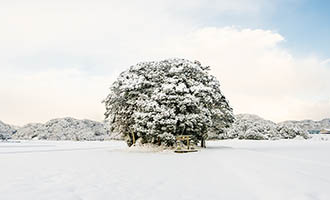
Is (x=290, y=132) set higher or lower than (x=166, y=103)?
lower

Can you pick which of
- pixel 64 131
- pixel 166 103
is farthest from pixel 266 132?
pixel 64 131

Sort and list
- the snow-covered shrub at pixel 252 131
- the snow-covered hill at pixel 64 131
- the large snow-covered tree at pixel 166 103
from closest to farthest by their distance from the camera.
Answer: the large snow-covered tree at pixel 166 103, the snow-covered shrub at pixel 252 131, the snow-covered hill at pixel 64 131

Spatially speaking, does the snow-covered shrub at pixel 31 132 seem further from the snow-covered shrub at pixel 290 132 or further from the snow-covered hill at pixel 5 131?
the snow-covered shrub at pixel 290 132

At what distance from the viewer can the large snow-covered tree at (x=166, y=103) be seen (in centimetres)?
2064

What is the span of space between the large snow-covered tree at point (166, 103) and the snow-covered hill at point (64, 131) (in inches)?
2697

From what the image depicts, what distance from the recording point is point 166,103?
2103cm

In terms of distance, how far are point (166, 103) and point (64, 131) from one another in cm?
8681

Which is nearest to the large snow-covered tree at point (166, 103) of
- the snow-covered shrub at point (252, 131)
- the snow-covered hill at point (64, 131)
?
the snow-covered shrub at point (252, 131)

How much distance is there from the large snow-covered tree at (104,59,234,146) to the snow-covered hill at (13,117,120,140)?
225 feet

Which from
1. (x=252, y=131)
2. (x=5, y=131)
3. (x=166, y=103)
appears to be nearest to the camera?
(x=166, y=103)

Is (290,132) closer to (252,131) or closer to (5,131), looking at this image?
(252,131)

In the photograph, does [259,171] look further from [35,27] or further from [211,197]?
[35,27]

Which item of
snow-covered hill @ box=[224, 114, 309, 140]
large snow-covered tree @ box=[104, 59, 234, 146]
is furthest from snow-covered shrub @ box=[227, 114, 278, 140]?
large snow-covered tree @ box=[104, 59, 234, 146]

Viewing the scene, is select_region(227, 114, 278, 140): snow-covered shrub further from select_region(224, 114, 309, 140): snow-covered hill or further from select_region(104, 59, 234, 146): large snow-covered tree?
select_region(104, 59, 234, 146): large snow-covered tree
